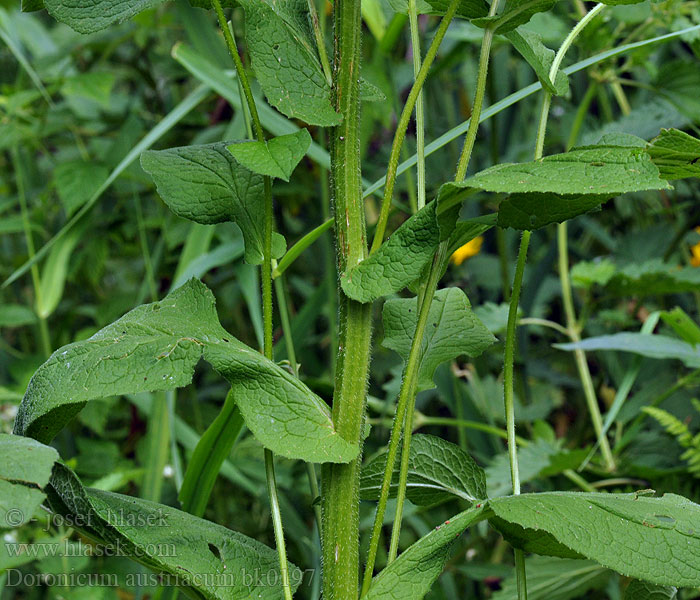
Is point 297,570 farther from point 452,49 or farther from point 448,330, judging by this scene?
point 452,49

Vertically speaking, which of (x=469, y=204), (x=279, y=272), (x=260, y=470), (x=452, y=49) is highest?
(x=452, y=49)

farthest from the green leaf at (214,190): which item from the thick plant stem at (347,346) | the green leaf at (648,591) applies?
the green leaf at (648,591)

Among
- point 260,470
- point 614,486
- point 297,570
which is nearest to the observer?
point 297,570

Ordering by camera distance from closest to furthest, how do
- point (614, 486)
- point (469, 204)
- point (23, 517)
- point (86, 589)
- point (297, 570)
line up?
1. point (23, 517)
2. point (297, 570)
3. point (86, 589)
4. point (614, 486)
5. point (469, 204)

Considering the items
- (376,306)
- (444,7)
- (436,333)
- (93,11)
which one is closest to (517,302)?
(436,333)

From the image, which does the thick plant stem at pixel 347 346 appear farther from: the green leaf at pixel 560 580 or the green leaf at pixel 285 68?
the green leaf at pixel 560 580

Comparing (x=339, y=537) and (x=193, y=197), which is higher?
(x=193, y=197)

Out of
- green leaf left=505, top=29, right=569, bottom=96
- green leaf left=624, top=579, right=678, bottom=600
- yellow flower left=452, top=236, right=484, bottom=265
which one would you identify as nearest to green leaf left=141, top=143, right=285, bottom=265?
green leaf left=505, top=29, right=569, bottom=96

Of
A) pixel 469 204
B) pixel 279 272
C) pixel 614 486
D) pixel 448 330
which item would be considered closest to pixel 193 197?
pixel 279 272
